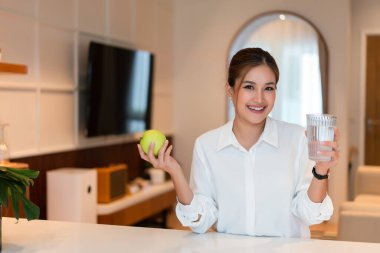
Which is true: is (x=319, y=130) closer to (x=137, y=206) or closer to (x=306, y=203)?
(x=306, y=203)

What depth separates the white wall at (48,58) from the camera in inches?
143

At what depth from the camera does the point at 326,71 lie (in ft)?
19.4

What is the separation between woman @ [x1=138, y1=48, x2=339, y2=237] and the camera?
1.82m

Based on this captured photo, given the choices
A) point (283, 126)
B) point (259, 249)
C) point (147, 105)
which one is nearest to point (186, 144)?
point (147, 105)

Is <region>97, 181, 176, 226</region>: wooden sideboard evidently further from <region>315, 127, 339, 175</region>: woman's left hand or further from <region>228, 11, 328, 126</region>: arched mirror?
<region>315, 127, 339, 175</region>: woman's left hand

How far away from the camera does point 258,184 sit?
1.89 meters

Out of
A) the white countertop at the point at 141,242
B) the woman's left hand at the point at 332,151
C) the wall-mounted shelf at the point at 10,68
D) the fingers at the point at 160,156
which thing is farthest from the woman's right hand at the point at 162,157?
the wall-mounted shelf at the point at 10,68

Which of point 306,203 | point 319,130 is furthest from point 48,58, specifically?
point 319,130

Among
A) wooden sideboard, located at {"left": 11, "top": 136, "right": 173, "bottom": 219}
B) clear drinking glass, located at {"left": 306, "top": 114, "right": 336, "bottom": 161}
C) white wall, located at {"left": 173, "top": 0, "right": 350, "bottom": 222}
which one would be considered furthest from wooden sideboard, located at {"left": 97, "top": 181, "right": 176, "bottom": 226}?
clear drinking glass, located at {"left": 306, "top": 114, "right": 336, "bottom": 161}

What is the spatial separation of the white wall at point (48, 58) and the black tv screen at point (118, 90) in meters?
0.14

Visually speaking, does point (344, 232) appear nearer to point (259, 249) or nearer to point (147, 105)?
point (259, 249)

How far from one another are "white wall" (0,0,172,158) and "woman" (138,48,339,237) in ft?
6.53

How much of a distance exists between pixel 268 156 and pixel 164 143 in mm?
441

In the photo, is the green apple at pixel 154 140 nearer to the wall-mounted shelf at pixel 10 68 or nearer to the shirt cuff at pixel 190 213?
the shirt cuff at pixel 190 213
